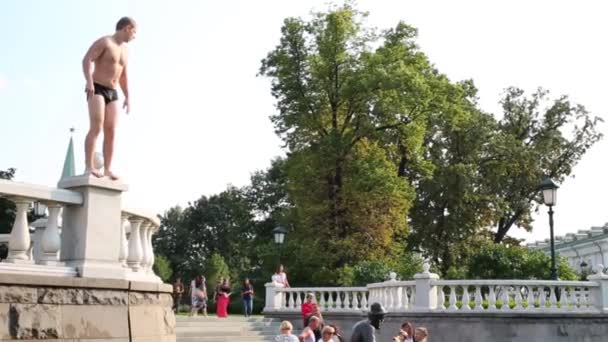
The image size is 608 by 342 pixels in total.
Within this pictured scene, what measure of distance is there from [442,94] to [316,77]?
6724 mm

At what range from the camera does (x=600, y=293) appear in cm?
1973

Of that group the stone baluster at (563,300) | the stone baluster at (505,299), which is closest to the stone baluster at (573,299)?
the stone baluster at (563,300)

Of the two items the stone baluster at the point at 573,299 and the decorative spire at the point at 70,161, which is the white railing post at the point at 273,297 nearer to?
the stone baluster at the point at 573,299

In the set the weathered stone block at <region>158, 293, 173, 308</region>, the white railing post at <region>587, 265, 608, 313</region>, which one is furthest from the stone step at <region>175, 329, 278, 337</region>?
the weathered stone block at <region>158, 293, 173, 308</region>

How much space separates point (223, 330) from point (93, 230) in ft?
43.3

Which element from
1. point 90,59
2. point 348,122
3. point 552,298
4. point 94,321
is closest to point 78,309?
point 94,321

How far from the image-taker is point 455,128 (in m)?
39.8

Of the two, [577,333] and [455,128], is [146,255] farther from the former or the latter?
[455,128]

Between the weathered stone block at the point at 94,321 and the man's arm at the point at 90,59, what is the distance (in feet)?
7.45

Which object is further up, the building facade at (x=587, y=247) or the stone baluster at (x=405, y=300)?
the building facade at (x=587, y=247)

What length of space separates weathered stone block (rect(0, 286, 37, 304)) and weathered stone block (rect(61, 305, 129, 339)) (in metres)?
0.36

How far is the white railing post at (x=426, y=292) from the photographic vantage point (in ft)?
66.0

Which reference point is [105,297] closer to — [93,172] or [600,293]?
[93,172]

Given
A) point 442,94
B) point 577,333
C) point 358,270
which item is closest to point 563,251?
point 442,94
